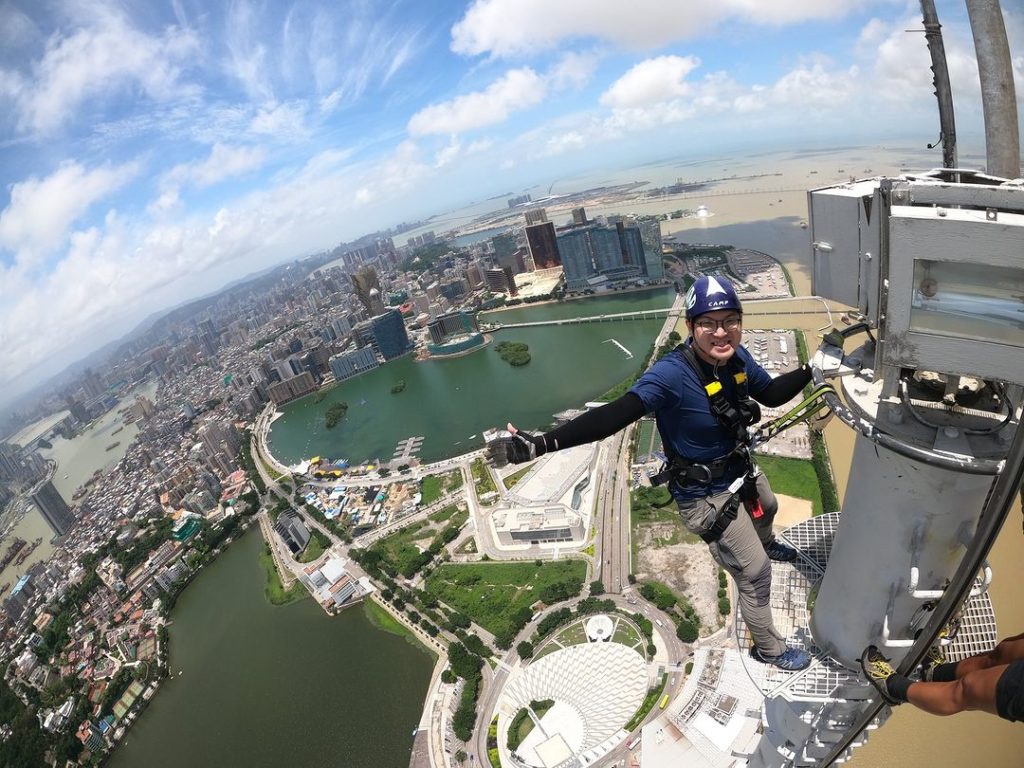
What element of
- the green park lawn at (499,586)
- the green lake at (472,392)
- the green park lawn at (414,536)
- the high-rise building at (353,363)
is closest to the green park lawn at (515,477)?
the green park lawn at (414,536)

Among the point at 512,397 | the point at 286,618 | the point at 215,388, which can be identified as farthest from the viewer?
the point at 215,388

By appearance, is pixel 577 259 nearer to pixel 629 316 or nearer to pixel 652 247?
pixel 652 247

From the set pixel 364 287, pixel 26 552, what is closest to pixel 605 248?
pixel 364 287

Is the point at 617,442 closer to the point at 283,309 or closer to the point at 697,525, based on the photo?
the point at 697,525

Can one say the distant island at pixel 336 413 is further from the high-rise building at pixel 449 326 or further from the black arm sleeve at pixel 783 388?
the black arm sleeve at pixel 783 388

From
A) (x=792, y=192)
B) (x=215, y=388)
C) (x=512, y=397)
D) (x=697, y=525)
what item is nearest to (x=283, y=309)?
(x=215, y=388)

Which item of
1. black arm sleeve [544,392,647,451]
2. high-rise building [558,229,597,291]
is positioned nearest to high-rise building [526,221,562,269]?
high-rise building [558,229,597,291]
